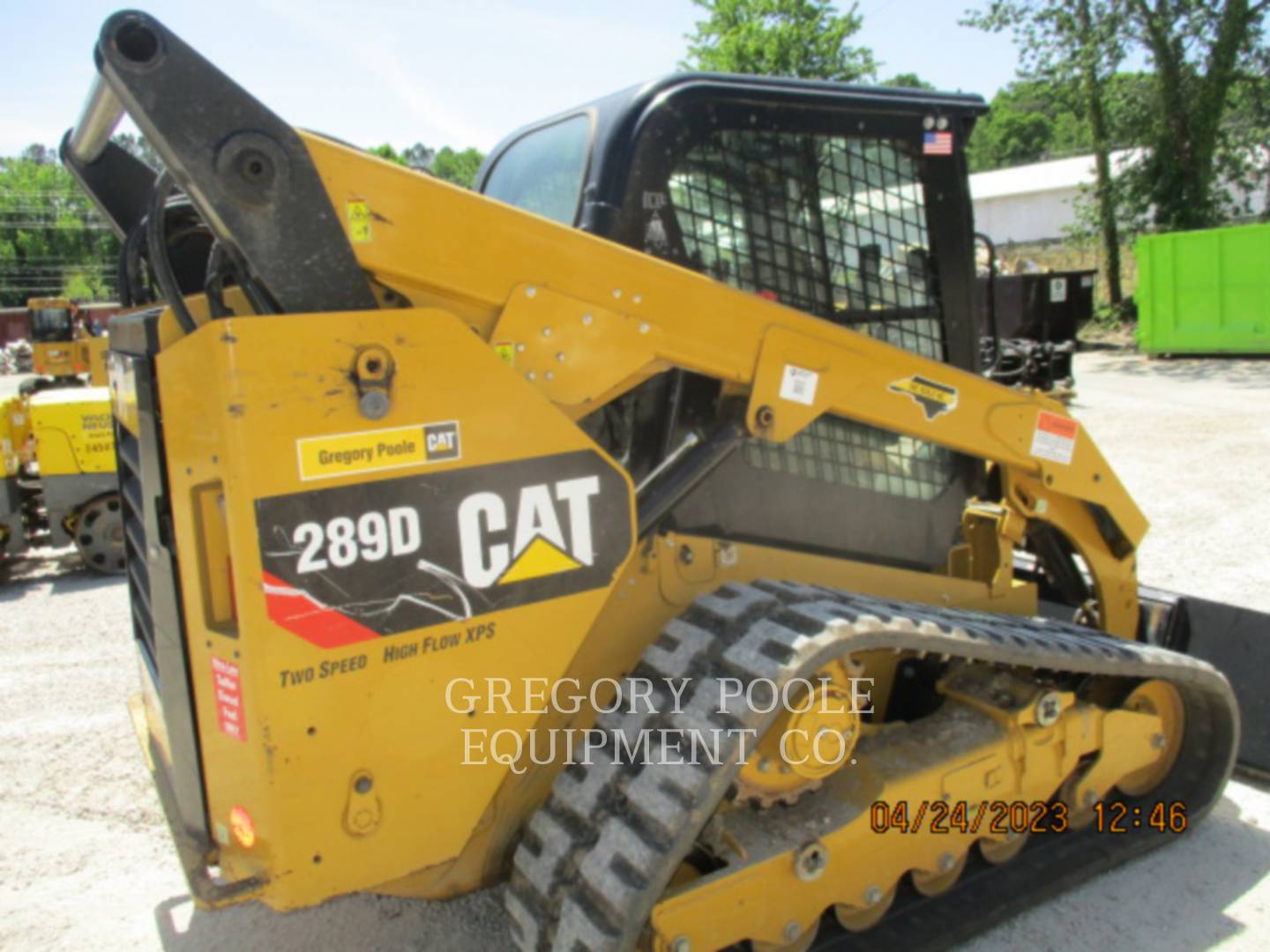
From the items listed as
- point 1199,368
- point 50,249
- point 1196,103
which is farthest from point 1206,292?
point 50,249

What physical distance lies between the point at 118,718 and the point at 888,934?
3.81 meters

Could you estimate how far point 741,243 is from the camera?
3156 mm

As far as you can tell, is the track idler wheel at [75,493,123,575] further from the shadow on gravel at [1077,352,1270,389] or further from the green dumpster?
the green dumpster

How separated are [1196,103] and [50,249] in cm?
6760

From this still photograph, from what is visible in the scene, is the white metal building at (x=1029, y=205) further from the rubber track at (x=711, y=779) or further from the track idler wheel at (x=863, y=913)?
the track idler wheel at (x=863, y=913)

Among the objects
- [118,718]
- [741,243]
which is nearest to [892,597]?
[741,243]

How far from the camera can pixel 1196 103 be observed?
2048 cm

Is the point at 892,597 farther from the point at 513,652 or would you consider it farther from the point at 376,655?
the point at 376,655

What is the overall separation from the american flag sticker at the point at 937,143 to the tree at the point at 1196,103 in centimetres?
2058

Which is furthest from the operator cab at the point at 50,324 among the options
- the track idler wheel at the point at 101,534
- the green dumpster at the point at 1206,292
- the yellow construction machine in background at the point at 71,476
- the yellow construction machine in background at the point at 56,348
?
the green dumpster at the point at 1206,292

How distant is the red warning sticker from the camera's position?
2.23 meters

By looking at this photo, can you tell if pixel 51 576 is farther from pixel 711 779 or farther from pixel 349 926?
pixel 711 779

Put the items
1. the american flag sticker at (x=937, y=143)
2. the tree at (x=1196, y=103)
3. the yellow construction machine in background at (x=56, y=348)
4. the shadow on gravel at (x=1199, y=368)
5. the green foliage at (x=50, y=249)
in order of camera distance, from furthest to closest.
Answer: the green foliage at (x=50, y=249), the tree at (x=1196, y=103), the shadow on gravel at (x=1199, y=368), the yellow construction machine in background at (x=56, y=348), the american flag sticker at (x=937, y=143)

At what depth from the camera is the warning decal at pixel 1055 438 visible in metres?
3.50
